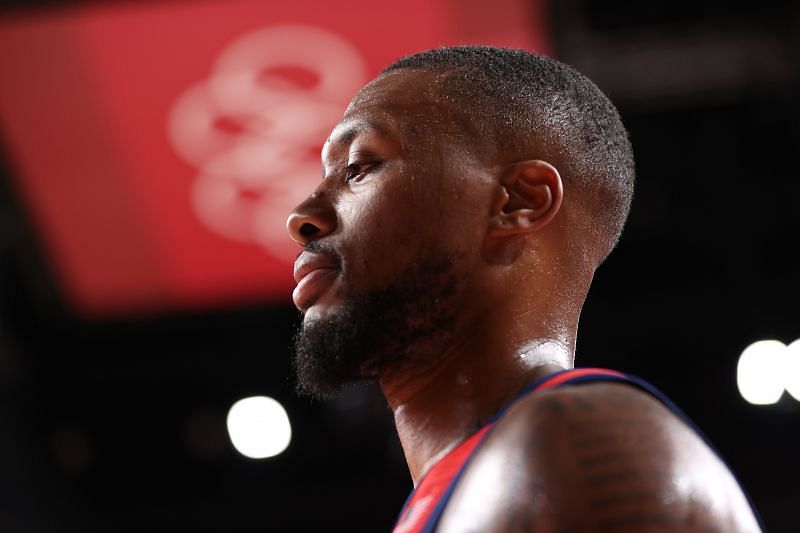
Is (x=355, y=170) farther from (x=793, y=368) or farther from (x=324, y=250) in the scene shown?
(x=793, y=368)

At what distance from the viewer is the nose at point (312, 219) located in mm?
1769

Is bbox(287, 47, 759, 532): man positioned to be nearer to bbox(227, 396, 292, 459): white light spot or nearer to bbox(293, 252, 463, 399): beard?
bbox(293, 252, 463, 399): beard

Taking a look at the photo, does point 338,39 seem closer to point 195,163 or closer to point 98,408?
point 195,163

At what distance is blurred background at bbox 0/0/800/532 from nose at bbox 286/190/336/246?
145 inches

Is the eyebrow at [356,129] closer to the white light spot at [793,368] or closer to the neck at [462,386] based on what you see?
the neck at [462,386]

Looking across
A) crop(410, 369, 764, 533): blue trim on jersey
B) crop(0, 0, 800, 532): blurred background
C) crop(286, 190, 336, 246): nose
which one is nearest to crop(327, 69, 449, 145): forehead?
crop(286, 190, 336, 246): nose

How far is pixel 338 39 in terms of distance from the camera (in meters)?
5.52

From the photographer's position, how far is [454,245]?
1.68 m

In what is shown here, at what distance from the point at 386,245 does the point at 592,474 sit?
58 cm

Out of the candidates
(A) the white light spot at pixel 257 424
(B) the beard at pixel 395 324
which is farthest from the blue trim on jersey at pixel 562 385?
(A) the white light spot at pixel 257 424

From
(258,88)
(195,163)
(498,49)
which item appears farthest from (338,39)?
(498,49)

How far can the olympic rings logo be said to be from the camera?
558 centimetres

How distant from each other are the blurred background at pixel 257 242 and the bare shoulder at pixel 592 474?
423 centimetres

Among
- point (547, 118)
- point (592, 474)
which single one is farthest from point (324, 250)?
point (592, 474)
